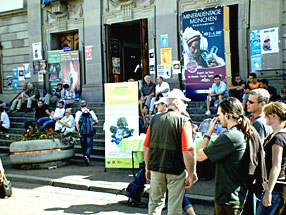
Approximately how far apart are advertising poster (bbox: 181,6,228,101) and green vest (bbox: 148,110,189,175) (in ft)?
28.3

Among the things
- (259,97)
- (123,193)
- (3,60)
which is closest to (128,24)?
(3,60)

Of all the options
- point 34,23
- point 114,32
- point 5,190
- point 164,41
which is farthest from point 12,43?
point 5,190

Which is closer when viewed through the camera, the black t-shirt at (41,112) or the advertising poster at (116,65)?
the black t-shirt at (41,112)

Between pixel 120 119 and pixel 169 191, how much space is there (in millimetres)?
5304

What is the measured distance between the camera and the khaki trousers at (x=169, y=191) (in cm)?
464

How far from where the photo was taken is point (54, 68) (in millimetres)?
19297

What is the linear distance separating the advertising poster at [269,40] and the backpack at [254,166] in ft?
32.1

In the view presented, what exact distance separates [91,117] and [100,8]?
7.85 meters

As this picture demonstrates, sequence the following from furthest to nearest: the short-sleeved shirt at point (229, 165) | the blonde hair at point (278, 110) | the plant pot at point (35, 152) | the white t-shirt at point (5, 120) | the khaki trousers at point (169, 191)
→ the white t-shirt at point (5, 120), the plant pot at point (35, 152), the khaki trousers at point (169, 191), the blonde hair at point (278, 110), the short-sleeved shirt at point (229, 165)

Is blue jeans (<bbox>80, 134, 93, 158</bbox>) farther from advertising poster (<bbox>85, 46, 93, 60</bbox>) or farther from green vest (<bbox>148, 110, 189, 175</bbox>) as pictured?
advertising poster (<bbox>85, 46, 93, 60</bbox>)

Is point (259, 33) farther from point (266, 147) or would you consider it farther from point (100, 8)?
point (266, 147)

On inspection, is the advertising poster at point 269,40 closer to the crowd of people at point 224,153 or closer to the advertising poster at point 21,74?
the crowd of people at point 224,153

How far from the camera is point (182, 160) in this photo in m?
4.69

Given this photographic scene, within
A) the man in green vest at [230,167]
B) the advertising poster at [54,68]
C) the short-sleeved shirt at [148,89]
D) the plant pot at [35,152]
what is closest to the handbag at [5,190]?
the plant pot at [35,152]
